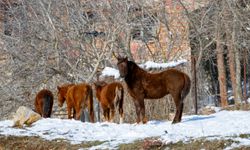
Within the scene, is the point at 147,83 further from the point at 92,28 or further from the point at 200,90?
the point at 200,90

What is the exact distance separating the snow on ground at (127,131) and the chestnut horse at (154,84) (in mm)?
750

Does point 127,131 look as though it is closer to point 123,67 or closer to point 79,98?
point 123,67

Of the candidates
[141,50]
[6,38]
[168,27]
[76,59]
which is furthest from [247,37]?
[6,38]

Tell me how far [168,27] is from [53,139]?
12130 millimetres

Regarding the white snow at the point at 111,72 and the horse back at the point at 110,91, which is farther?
the white snow at the point at 111,72

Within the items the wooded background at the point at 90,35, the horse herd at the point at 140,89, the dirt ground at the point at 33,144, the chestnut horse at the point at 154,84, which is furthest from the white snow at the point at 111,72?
the dirt ground at the point at 33,144

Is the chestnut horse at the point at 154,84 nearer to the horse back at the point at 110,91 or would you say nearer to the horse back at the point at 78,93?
the horse back at the point at 110,91

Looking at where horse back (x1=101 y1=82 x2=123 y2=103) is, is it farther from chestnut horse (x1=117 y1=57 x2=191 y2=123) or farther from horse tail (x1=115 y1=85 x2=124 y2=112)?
chestnut horse (x1=117 y1=57 x2=191 y2=123)

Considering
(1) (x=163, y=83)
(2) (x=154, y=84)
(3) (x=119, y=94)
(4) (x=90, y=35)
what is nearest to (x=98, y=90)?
(3) (x=119, y=94)

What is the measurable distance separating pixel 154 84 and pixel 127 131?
185 cm

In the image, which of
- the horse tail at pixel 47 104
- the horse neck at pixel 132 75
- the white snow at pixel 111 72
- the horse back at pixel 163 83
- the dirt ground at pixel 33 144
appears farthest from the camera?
the white snow at pixel 111 72

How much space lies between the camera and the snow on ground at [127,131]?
35.0 feet

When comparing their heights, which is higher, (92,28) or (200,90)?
(92,28)

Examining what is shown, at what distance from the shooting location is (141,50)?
2512 cm
